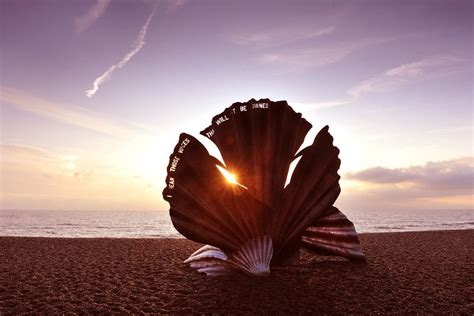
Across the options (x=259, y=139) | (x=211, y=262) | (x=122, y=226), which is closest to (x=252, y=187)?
(x=259, y=139)

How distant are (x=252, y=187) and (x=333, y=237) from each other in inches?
125

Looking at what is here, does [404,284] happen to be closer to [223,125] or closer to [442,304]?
[442,304]

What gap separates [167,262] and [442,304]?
261 inches

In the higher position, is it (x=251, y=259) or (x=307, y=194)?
(x=307, y=194)

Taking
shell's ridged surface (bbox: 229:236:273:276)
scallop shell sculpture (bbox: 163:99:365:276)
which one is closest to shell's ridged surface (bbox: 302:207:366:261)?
scallop shell sculpture (bbox: 163:99:365:276)

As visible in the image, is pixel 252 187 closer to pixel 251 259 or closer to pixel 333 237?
pixel 251 259

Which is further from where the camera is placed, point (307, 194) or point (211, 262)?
point (211, 262)

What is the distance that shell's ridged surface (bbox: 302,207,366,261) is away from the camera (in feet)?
30.1

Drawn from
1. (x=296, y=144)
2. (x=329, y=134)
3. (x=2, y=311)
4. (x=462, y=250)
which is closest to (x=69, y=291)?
(x=2, y=311)

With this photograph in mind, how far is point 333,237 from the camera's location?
925 centimetres

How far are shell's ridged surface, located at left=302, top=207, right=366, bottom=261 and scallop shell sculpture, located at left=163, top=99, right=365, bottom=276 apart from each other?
129 cm

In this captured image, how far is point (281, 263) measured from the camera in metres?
8.12

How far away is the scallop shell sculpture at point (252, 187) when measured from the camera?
714 cm

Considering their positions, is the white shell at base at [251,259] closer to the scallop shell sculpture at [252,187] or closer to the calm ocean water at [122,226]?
the scallop shell sculpture at [252,187]
